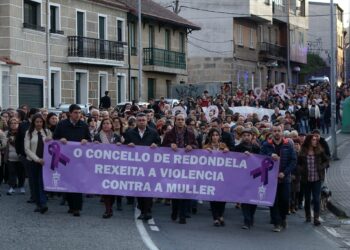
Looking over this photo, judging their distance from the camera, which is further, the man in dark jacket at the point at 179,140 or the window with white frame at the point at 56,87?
the window with white frame at the point at 56,87

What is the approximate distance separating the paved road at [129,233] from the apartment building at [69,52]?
1962 cm

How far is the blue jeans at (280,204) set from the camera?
15.0m

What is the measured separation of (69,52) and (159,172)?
25017 mm

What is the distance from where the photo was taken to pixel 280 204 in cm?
1520

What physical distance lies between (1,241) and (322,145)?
22.0 feet

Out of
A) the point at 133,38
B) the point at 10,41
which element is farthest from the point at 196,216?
the point at 133,38

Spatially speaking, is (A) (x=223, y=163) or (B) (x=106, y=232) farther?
(A) (x=223, y=163)

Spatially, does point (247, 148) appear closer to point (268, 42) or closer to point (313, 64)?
point (268, 42)

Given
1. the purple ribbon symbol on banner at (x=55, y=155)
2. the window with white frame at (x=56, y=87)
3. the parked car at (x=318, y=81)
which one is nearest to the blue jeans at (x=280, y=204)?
the purple ribbon symbol on banner at (x=55, y=155)

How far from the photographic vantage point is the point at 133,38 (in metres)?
47.6

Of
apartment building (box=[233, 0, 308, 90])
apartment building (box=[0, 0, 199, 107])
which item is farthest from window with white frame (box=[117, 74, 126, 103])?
apartment building (box=[233, 0, 308, 90])

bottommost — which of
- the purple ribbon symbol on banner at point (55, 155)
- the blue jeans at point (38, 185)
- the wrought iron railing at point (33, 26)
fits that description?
the blue jeans at point (38, 185)

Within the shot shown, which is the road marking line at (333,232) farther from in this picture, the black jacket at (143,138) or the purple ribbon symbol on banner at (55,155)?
the purple ribbon symbol on banner at (55,155)

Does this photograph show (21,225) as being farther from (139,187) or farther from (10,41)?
(10,41)
